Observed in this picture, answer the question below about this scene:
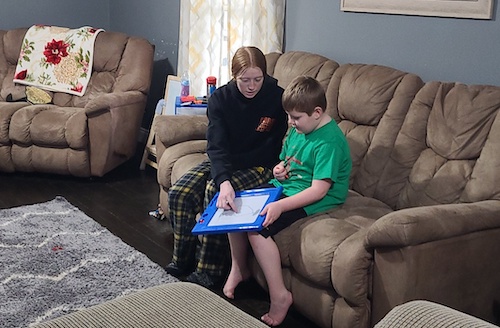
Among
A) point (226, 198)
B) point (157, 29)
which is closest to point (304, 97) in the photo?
point (226, 198)

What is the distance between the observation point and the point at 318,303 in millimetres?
2439

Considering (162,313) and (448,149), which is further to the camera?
(448,149)

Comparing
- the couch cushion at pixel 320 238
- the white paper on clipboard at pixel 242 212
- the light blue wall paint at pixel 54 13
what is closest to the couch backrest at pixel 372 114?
the couch cushion at pixel 320 238

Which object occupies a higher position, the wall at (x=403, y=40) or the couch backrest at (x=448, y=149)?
the wall at (x=403, y=40)

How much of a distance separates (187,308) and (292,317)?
3.33 ft

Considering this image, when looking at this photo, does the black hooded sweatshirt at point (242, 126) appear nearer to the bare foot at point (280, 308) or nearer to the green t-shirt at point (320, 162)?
the green t-shirt at point (320, 162)

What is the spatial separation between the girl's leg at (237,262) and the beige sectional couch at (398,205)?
0.24 feet

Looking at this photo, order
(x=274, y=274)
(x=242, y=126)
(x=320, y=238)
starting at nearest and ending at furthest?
(x=320, y=238) < (x=274, y=274) < (x=242, y=126)

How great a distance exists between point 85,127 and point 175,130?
0.93 metres

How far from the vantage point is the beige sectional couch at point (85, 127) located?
4.18m

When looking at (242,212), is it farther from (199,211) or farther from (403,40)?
(403,40)

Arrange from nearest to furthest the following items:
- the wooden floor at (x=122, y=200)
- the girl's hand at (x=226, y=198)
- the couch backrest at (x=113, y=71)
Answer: the girl's hand at (x=226, y=198)
the wooden floor at (x=122, y=200)
the couch backrest at (x=113, y=71)

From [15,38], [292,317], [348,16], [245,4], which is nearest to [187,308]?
[292,317]

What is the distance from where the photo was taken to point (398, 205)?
Answer: 2830 millimetres
